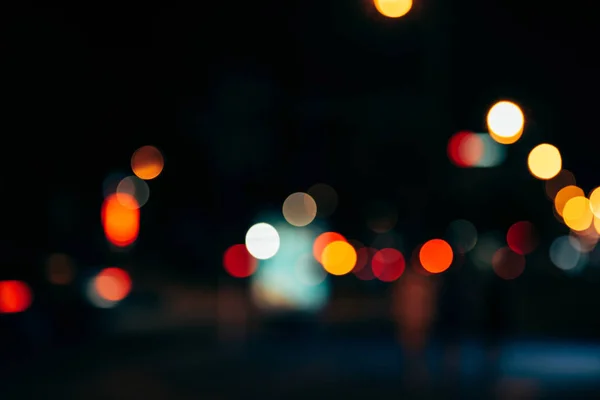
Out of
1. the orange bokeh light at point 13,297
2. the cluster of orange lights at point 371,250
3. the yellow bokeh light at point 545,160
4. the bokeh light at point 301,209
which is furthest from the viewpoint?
the bokeh light at point 301,209

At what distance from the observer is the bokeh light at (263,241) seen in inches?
1259

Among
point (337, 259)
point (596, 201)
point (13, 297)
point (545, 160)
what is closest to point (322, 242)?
point (337, 259)

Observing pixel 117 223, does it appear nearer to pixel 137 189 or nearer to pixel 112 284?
pixel 112 284

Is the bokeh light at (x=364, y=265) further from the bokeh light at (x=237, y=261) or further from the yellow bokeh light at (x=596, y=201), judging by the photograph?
the bokeh light at (x=237, y=261)

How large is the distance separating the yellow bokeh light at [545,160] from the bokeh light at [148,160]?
11.0 m

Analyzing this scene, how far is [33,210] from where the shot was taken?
26.5 metres

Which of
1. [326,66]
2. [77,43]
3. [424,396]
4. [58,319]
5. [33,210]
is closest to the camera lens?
[424,396]

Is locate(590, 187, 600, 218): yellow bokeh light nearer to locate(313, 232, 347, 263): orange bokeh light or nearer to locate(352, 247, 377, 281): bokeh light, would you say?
locate(352, 247, 377, 281): bokeh light

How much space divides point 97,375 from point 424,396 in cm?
494

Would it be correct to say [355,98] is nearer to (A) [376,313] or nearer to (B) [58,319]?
(B) [58,319]

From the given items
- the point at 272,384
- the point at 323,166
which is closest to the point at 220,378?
the point at 272,384

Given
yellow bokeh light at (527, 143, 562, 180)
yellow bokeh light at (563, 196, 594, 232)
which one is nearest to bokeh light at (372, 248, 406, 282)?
yellow bokeh light at (527, 143, 562, 180)

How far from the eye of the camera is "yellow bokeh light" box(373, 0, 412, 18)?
13.7 metres

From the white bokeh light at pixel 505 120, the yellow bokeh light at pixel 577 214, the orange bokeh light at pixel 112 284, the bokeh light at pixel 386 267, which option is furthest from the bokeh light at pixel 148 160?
the yellow bokeh light at pixel 577 214
